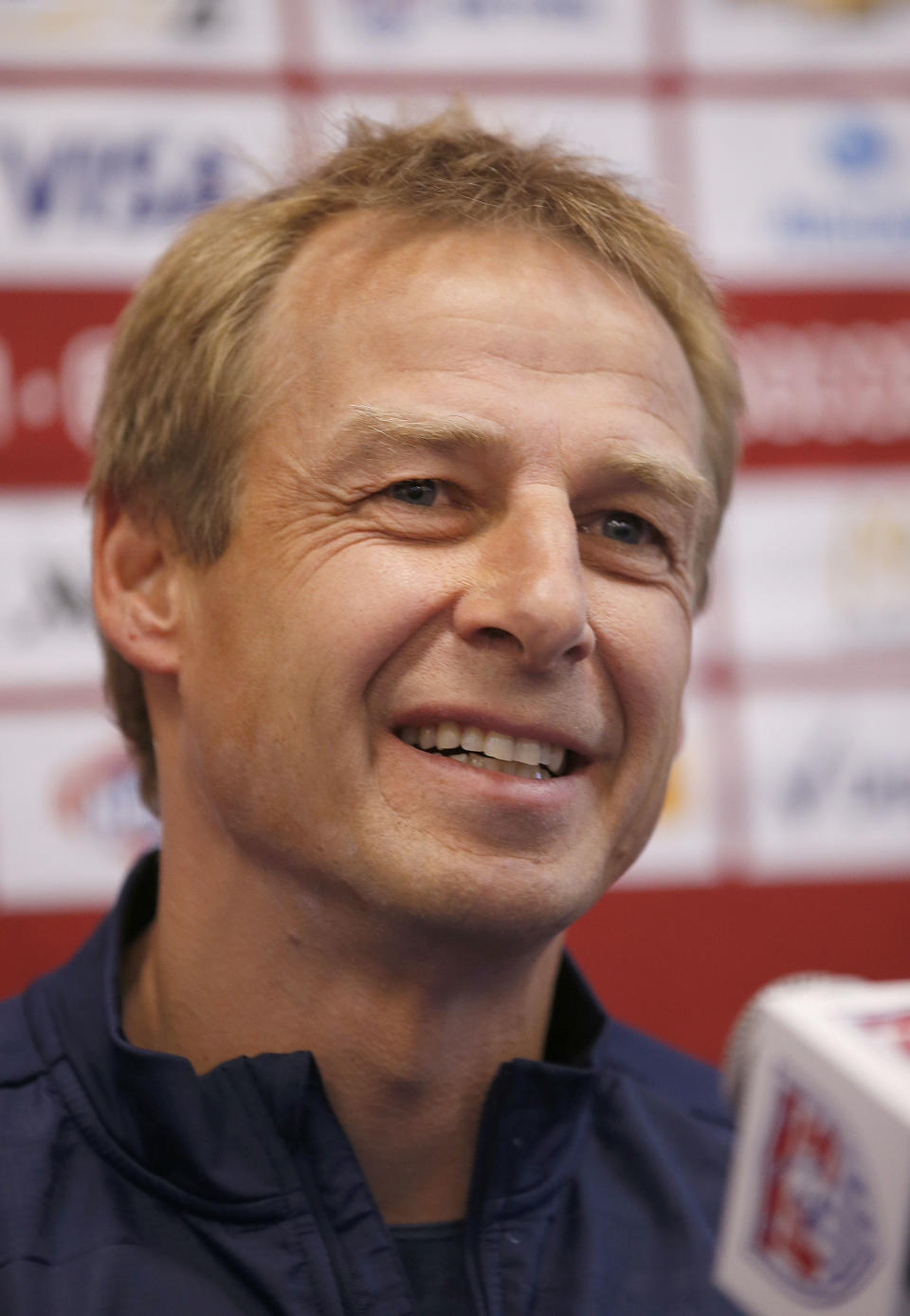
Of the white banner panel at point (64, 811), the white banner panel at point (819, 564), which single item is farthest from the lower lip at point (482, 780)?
the white banner panel at point (819, 564)

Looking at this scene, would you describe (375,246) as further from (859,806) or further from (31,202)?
(859,806)

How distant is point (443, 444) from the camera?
1.08 meters

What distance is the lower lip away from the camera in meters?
1.03

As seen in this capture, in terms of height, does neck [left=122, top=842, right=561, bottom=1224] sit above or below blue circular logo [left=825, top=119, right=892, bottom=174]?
below

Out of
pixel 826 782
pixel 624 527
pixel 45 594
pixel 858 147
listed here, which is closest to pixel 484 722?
pixel 624 527

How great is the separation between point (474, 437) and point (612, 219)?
301 mm

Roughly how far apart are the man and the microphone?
1.22 feet

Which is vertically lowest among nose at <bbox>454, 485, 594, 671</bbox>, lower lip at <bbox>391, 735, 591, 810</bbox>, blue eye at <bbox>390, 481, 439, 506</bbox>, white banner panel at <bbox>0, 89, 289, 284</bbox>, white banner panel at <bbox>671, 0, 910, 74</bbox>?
lower lip at <bbox>391, 735, 591, 810</bbox>

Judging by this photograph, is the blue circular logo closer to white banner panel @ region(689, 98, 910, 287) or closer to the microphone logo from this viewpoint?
white banner panel @ region(689, 98, 910, 287)

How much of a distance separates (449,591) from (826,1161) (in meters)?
0.54

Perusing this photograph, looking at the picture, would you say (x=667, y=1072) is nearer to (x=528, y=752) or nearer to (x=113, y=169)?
(x=528, y=752)

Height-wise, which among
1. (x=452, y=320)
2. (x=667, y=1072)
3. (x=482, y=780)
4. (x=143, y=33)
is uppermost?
(x=143, y=33)

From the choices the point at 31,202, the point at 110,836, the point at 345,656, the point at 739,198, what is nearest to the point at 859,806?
the point at 739,198

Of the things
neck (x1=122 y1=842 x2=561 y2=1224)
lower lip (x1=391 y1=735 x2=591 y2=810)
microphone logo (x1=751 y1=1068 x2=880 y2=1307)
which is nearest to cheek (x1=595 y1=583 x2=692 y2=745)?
lower lip (x1=391 y1=735 x2=591 y2=810)
